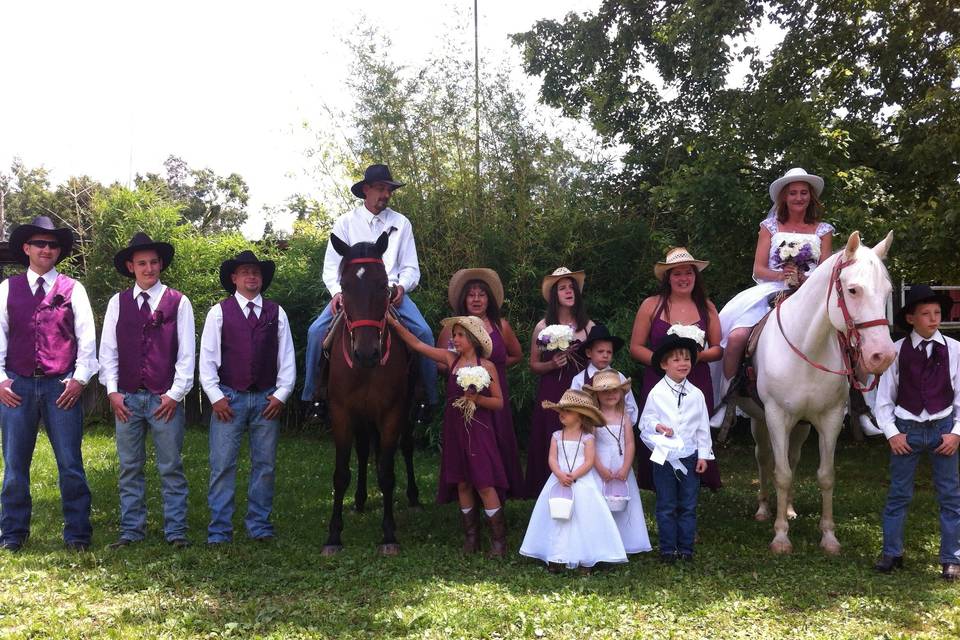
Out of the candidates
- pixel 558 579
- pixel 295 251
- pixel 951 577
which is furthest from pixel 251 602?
pixel 295 251

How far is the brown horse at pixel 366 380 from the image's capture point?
17.6ft

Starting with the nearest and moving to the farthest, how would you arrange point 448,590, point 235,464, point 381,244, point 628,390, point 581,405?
point 448,590, point 581,405, point 628,390, point 381,244, point 235,464

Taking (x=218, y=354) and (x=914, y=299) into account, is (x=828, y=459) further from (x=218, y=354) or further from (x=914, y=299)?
(x=218, y=354)

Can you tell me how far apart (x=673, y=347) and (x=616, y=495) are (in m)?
1.10

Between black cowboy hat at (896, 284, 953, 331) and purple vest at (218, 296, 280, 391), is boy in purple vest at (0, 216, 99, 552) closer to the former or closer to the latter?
purple vest at (218, 296, 280, 391)

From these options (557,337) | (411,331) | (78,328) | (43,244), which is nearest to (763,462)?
(557,337)

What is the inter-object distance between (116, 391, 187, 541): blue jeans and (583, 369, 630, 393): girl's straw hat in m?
3.03

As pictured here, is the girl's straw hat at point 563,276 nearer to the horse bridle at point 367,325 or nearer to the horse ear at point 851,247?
the horse bridle at point 367,325

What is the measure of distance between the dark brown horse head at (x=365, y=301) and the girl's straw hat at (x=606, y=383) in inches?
59.4

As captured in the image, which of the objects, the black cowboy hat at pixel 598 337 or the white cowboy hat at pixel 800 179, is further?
the white cowboy hat at pixel 800 179

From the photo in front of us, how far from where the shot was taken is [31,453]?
568cm

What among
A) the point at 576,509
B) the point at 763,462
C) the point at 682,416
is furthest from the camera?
the point at 763,462

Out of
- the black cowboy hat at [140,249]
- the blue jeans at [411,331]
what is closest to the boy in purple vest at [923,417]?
the blue jeans at [411,331]

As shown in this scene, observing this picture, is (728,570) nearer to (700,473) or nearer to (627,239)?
(700,473)
